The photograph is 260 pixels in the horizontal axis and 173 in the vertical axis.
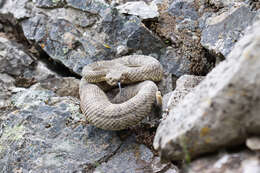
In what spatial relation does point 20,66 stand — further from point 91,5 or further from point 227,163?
point 227,163

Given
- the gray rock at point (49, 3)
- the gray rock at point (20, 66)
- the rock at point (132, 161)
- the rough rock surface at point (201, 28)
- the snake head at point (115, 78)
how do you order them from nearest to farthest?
the rock at point (132, 161)
the snake head at point (115, 78)
the rough rock surface at point (201, 28)
the gray rock at point (20, 66)
the gray rock at point (49, 3)

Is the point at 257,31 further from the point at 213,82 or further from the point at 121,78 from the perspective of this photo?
the point at 121,78

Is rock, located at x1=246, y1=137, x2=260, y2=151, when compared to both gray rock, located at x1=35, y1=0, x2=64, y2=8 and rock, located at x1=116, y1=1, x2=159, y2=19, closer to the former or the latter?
rock, located at x1=116, y1=1, x2=159, y2=19

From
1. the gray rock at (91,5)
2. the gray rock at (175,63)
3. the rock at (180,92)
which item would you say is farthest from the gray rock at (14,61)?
the rock at (180,92)

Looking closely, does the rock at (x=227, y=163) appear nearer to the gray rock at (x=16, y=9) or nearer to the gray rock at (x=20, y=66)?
the gray rock at (x=20, y=66)

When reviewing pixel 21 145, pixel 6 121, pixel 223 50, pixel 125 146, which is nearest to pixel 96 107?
pixel 125 146

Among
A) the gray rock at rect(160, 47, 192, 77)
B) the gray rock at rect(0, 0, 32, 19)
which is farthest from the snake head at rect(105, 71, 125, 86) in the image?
the gray rock at rect(0, 0, 32, 19)

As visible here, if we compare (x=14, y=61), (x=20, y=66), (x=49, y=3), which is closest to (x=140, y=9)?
(x=49, y=3)
